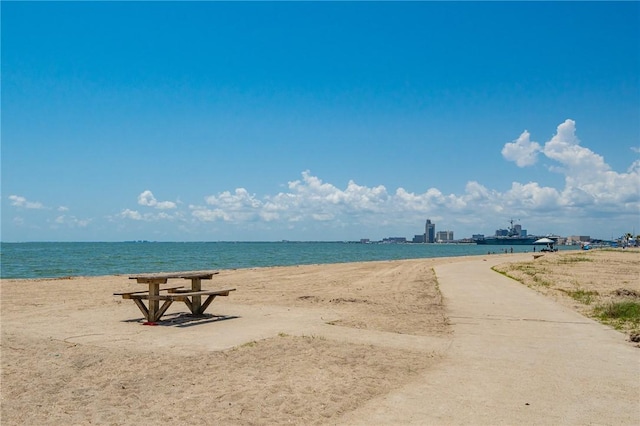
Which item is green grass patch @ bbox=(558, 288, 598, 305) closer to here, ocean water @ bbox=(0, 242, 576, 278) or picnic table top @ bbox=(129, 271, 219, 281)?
picnic table top @ bbox=(129, 271, 219, 281)

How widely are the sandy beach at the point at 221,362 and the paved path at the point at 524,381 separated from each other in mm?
107

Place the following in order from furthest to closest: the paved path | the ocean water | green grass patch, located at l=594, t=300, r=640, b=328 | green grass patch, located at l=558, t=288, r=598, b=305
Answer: the ocean water, green grass patch, located at l=558, t=288, r=598, b=305, green grass patch, located at l=594, t=300, r=640, b=328, the paved path

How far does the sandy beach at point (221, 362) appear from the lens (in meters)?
5.57

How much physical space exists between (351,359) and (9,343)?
583cm

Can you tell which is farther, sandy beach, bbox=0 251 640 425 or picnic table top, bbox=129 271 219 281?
picnic table top, bbox=129 271 219 281

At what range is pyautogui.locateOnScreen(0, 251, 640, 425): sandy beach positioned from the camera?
5566 millimetres

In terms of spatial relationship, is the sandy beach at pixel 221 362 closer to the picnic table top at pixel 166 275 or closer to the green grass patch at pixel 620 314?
the green grass patch at pixel 620 314

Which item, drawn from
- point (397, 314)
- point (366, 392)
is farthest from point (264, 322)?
point (366, 392)

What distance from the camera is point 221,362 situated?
7496 millimetres

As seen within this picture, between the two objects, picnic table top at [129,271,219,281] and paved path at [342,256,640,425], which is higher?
picnic table top at [129,271,219,281]

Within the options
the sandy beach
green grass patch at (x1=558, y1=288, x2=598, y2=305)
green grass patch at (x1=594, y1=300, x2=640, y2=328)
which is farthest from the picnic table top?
green grass patch at (x1=558, y1=288, x2=598, y2=305)

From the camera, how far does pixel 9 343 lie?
888 centimetres

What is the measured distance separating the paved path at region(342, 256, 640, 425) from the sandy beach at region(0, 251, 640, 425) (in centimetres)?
11

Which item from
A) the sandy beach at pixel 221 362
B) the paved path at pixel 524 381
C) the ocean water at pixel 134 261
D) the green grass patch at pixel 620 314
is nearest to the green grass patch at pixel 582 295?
the green grass patch at pixel 620 314
